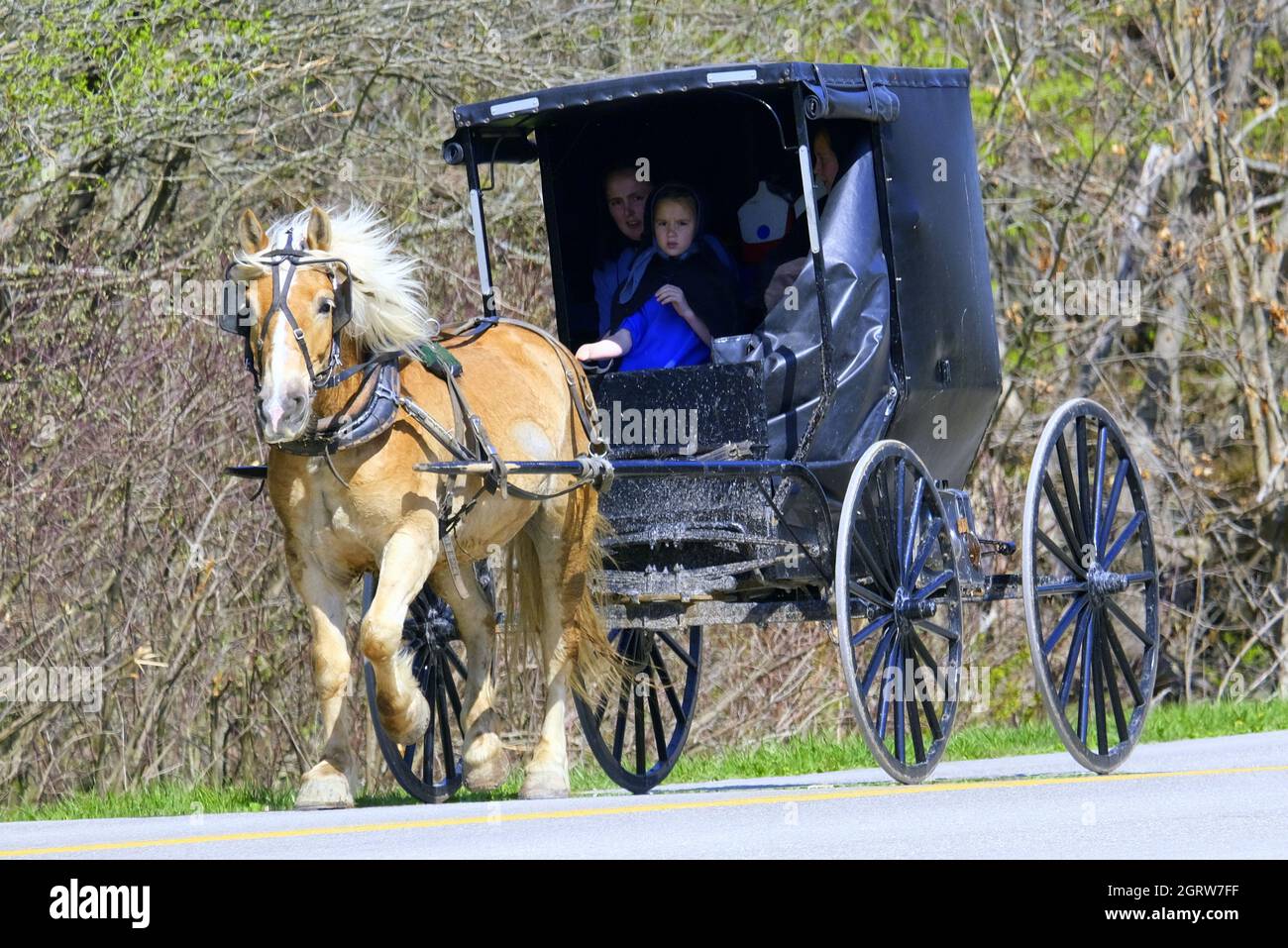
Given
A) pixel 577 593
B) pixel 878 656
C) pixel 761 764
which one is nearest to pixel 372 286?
pixel 577 593

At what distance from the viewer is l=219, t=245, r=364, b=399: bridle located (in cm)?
790

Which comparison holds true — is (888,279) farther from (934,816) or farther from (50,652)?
(50,652)

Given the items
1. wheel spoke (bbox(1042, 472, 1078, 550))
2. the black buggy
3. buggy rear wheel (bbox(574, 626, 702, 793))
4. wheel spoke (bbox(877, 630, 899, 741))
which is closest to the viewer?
wheel spoke (bbox(877, 630, 899, 741))

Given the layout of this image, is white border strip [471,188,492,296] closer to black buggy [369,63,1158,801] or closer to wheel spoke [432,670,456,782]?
black buggy [369,63,1158,801]

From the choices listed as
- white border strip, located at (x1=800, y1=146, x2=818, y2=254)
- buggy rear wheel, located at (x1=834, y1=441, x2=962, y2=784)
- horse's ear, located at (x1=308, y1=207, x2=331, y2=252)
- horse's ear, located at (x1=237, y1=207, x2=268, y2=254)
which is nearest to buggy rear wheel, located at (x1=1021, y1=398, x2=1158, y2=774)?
buggy rear wheel, located at (x1=834, y1=441, x2=962, y2=784)

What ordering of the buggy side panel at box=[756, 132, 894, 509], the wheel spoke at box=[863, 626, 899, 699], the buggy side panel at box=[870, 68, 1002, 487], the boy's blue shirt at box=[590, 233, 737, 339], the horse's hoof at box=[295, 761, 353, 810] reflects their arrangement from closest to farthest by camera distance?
1. the horse's hoof at box=[295, 761, 353, 810]
2. the wheel spoke at box=[863, 626, 899, 699]
3. the buggy side panel at box=[756, 132, 894, 509]
4. the buggy side panel at box=[870, 68, 1002, 487]
5. the boy's blue shirt at box=[590, 233, 737, 339]

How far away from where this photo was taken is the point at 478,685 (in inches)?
374

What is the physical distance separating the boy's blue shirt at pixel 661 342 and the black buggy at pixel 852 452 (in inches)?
13.0

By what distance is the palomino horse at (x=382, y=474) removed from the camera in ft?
26.3

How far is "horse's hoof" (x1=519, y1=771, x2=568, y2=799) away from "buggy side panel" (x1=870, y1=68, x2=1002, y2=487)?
7.03ft

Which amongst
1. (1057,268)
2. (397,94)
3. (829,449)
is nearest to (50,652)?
(397,94)

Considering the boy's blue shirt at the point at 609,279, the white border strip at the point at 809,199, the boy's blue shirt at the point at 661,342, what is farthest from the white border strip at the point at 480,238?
the white border strip at the point at 809,199

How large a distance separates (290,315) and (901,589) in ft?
9.66

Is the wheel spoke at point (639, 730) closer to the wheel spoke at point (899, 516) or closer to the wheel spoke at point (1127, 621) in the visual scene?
the wheel spoke at point (899, 516)
